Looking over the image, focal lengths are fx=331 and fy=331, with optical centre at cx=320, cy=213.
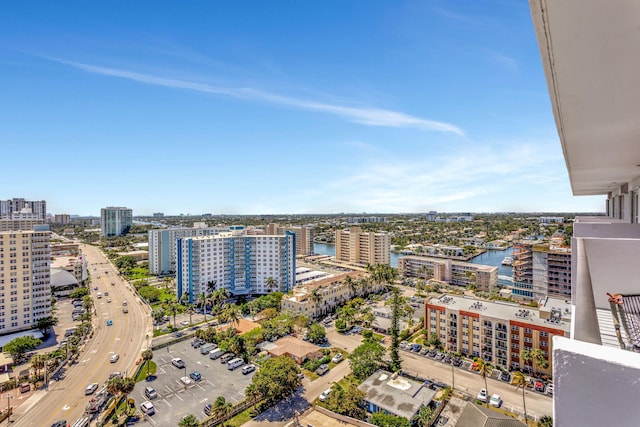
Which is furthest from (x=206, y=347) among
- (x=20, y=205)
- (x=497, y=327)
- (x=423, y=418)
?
(x=20, y=205)

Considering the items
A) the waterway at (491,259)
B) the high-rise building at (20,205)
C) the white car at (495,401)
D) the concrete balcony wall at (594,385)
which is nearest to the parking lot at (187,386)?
the white car at (495,401)

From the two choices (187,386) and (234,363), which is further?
Answer: (234,363)

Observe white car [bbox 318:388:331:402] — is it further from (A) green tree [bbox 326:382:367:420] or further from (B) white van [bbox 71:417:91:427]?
(B) white van [bbox 71:417:91:427]

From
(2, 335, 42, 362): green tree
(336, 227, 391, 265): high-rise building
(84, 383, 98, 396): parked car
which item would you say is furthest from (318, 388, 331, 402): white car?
(336, 227, 391, 265): high-rise building

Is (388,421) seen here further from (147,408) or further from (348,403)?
(147,408)

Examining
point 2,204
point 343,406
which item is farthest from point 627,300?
point 2,204
